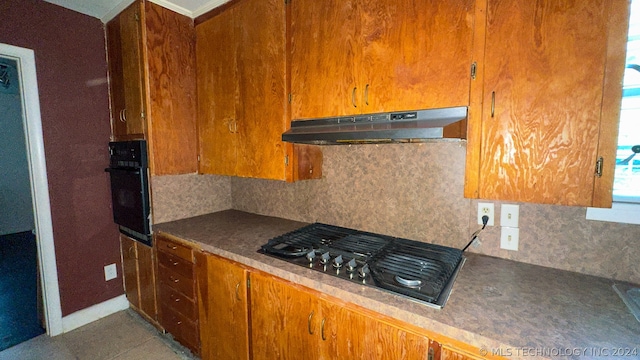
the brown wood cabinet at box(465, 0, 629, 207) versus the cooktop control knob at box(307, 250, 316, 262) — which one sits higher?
the brown wood cabinet at box(465, 0, 629, 207)

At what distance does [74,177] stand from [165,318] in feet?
4.54

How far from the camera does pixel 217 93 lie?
6.26ft

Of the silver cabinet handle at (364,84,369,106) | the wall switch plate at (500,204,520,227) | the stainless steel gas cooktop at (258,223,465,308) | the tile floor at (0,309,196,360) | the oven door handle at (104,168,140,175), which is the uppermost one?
the silver cabinet handle at (364,84,369,106)

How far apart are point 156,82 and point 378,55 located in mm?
1598

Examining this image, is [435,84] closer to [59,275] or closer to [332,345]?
[332,345]

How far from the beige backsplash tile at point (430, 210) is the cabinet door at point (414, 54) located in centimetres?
38

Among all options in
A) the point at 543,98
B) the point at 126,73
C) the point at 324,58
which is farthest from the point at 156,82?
the point at 543,98

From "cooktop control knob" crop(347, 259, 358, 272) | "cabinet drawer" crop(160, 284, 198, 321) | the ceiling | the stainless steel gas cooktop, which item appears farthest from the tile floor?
the ceiling

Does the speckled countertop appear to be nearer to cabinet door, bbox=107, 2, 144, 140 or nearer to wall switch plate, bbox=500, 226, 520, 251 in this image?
wall switch plate, bbox=500, 226, 520, 251

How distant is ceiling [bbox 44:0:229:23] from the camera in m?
1.85

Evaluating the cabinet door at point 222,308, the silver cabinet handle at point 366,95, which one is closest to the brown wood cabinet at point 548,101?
the silver cabinet handle at point 366,95

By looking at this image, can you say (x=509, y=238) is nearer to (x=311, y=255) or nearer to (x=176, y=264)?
(x=311, y=255)

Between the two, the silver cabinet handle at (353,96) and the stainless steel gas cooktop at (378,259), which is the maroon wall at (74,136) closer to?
the stainless steel gas cooktop at (378,259)

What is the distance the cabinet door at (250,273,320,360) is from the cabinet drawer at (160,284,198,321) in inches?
23.0
